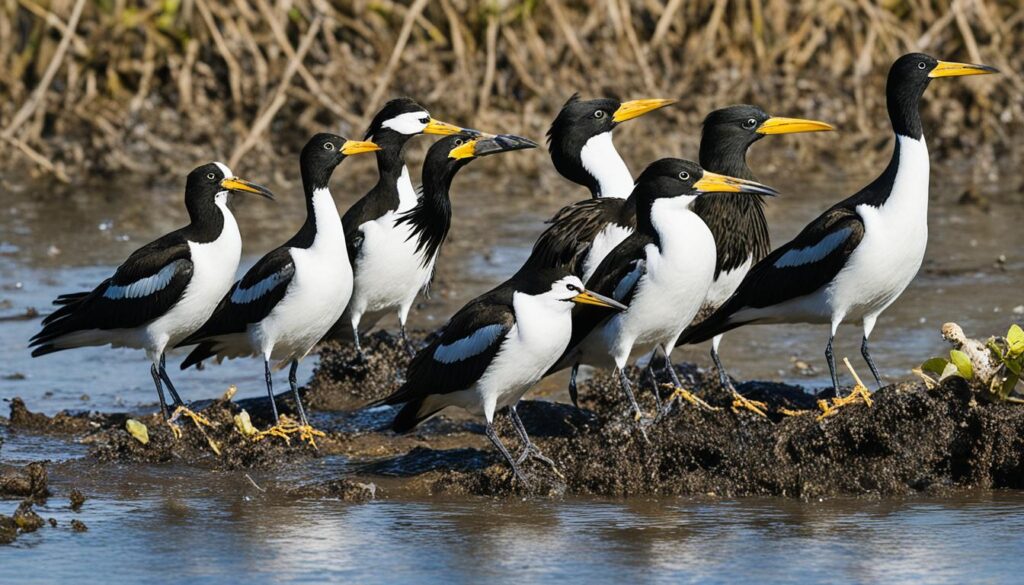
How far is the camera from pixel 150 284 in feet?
27.8

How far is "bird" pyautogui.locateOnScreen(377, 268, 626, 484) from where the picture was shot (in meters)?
7.23

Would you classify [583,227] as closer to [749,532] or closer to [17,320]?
[749,532]

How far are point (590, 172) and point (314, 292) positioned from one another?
77.4 inches

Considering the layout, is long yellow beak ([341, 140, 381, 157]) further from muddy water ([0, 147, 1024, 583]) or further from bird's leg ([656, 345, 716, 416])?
bird's leg ([656, 345, 716, 416])

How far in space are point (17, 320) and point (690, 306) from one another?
17.4 feet

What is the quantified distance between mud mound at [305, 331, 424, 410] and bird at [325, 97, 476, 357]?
82 mm

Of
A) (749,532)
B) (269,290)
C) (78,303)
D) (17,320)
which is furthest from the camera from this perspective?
(17,320)

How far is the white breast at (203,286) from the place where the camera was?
848 centimetres

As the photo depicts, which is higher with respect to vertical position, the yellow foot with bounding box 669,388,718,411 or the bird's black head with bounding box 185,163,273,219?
the bird's black head with bounding box 185,163,273,219

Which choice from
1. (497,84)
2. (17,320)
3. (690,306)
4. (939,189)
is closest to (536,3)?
(497,84)

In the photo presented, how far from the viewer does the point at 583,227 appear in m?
8.66

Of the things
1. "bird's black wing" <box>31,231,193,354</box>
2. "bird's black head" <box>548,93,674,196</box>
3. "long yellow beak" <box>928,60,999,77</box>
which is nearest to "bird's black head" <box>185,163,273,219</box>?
"bird's black wing" <box>31,231,193,354</box>

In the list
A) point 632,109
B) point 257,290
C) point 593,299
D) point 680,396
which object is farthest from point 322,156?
point 680,396

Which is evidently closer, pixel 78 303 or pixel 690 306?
pixel 690 306
